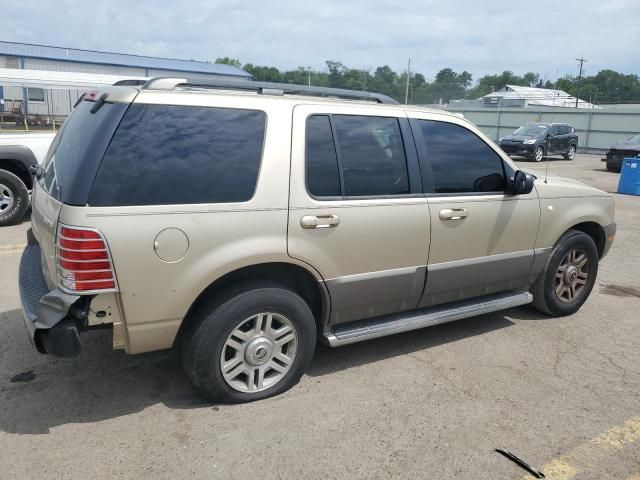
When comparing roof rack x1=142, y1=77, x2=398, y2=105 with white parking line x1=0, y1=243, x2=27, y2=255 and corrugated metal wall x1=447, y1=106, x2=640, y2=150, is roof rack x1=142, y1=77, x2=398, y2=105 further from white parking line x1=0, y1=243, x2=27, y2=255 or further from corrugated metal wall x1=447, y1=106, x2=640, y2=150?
corrugated metal wall x1=447, y1=106, x2=640, y2=150

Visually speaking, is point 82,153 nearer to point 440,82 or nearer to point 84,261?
point 84,261

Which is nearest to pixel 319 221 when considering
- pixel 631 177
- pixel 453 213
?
pixel 453 213

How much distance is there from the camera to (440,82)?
7344 cm

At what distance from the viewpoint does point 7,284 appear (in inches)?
210

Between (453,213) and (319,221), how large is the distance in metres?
1.16

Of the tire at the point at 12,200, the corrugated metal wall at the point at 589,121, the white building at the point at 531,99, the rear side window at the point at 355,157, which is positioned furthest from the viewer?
the white building at the point at 531,99

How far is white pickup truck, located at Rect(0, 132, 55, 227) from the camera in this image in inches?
300

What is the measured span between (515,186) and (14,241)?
6248 millimetres

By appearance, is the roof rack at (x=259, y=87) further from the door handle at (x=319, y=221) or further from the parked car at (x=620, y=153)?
the parked car at (x=620, y=153)

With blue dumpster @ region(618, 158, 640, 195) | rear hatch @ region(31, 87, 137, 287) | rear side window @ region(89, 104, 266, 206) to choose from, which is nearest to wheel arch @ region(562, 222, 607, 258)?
rear side window @ region(89, 104, 266, 206)

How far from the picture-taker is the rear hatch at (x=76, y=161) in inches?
107

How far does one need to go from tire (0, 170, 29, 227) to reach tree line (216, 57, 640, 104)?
1701 centimetres

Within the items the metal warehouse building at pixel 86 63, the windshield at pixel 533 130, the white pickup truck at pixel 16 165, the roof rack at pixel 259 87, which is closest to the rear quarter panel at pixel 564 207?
the roof rack at pixel 259 87

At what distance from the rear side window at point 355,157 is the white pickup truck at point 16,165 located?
585cm
